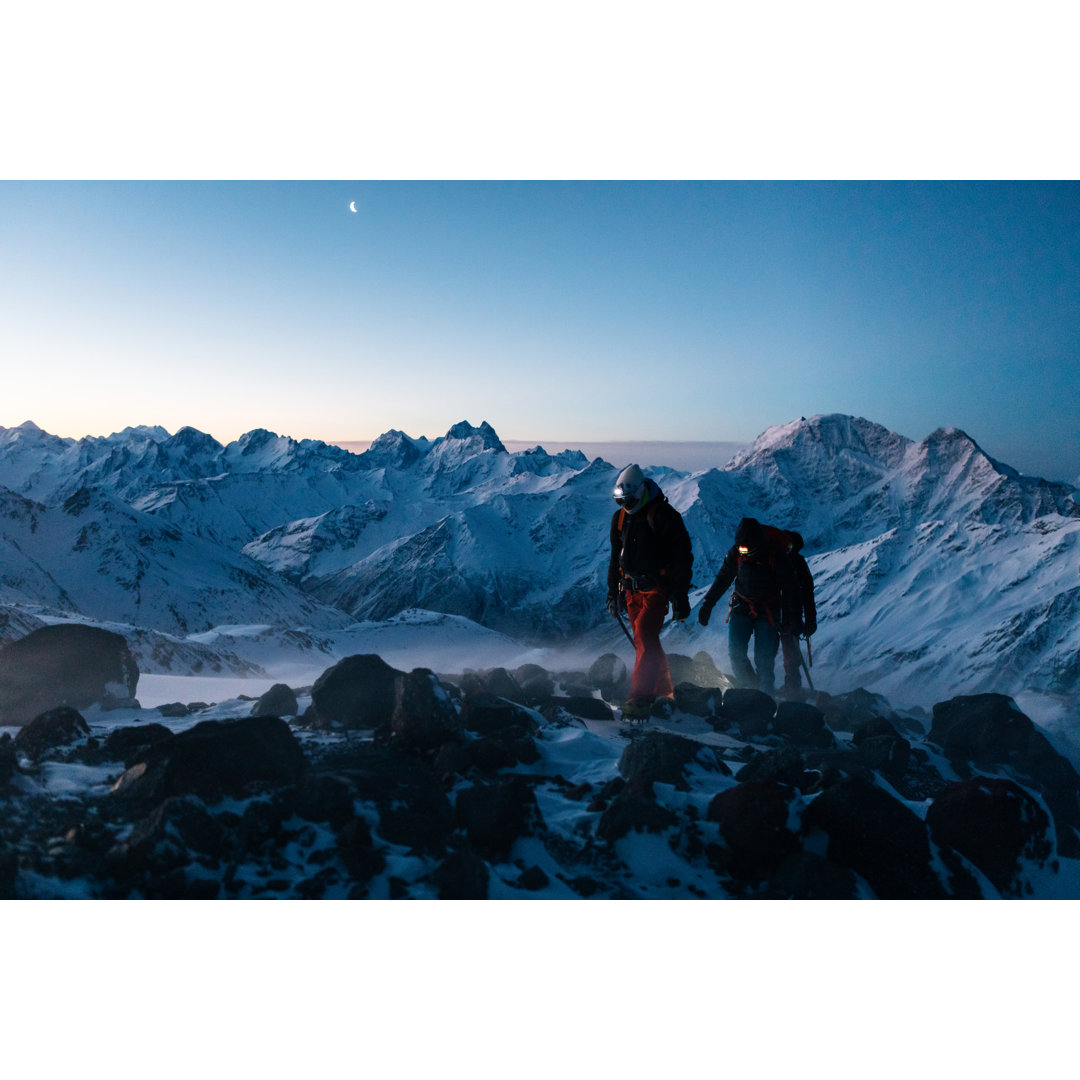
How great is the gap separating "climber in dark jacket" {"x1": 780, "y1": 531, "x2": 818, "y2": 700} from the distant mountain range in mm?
4911

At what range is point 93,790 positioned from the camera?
175 inches

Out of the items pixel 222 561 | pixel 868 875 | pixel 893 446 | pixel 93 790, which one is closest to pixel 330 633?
pixel 93 790

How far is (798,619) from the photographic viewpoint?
9.66 meters

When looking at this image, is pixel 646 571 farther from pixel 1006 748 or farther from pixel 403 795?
pixel 1006 748

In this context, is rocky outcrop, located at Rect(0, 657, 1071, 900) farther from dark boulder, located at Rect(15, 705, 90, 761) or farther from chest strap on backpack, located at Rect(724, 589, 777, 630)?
chest strap on backpack, located at Rect(724, 589, 777, 630)

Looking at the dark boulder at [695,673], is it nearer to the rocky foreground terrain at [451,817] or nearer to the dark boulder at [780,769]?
the rocky foreground terrain at [451,817]

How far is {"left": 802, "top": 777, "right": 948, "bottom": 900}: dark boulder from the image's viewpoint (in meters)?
4.36

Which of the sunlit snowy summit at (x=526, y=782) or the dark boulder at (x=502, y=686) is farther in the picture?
the dark boulder at (x=502, y=686)

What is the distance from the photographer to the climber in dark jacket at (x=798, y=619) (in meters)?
9.55

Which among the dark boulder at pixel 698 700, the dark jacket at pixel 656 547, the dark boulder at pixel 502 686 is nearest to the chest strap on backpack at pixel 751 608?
the dark boulder at pixel 698 700

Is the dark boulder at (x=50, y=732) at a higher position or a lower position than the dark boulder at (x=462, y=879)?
lower

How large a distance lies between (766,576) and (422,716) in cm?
591

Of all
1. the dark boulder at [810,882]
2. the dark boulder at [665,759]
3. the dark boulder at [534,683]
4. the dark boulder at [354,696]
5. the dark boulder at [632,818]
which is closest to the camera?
the dark boulder at [810,882]

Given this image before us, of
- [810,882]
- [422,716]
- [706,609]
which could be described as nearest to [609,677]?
[706,609]
